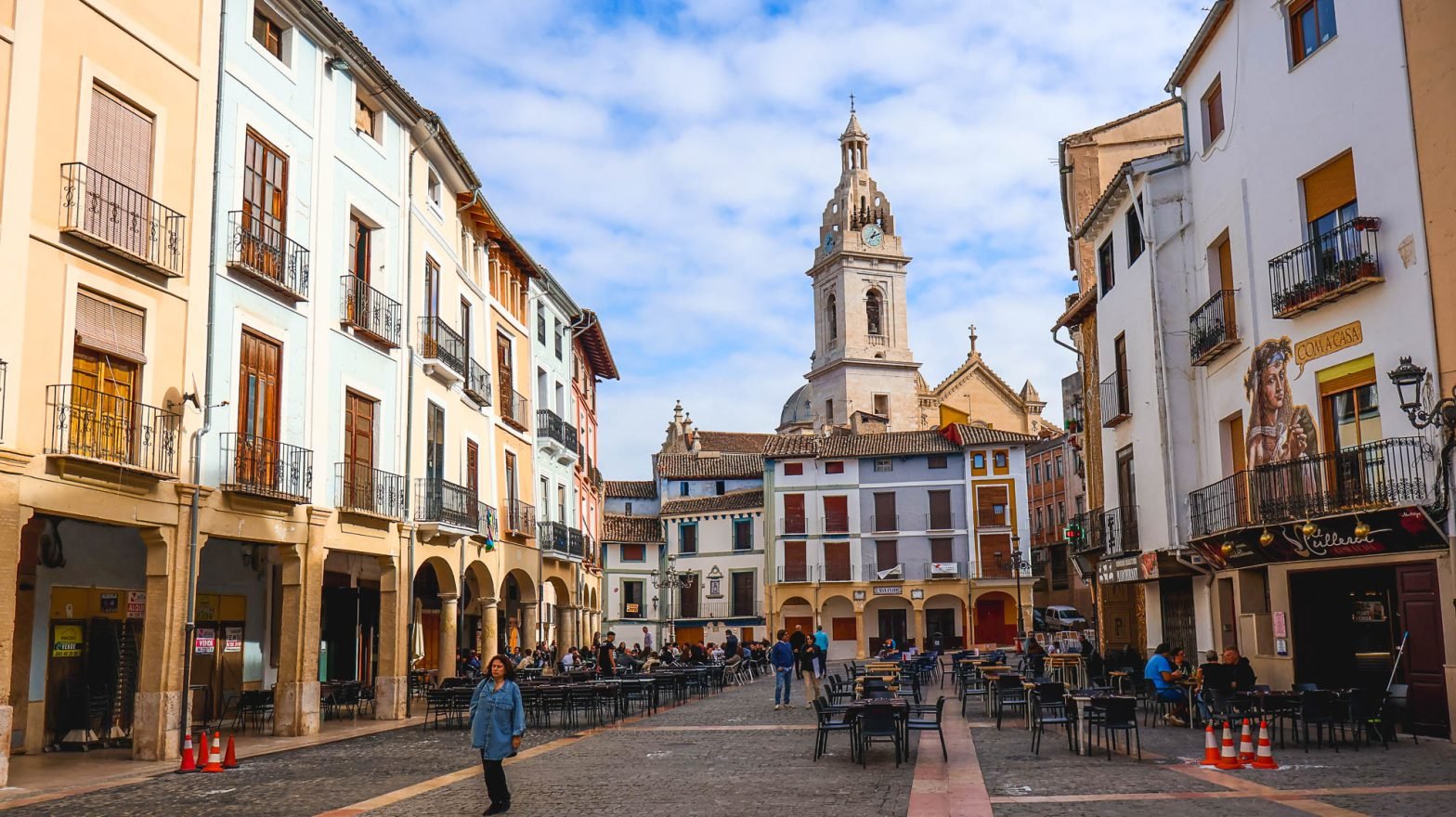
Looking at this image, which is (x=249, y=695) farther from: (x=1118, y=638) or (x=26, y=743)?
(x=1118, y=638)

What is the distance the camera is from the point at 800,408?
99.4m

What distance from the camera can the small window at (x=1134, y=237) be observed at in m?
25.3

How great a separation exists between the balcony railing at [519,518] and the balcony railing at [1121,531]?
13968 mm

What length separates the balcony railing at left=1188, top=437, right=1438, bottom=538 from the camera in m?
16.3

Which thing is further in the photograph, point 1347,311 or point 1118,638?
point 1118,638

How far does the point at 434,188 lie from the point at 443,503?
6917 mm

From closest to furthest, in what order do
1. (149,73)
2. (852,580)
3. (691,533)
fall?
(149,73), (852,580), (691,533)

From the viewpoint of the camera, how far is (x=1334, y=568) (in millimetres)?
18562

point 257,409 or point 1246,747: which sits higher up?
point 257,409

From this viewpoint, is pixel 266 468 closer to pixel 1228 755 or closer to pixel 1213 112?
pixel 1228 755

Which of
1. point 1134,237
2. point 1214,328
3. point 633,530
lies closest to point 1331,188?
point 1214,328

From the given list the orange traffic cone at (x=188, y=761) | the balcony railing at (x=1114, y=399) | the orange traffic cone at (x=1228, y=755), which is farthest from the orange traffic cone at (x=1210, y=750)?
the balcony railing at (x=1114, y=399)

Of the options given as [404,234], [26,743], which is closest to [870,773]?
[26,743]

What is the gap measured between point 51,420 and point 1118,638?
2589cm
